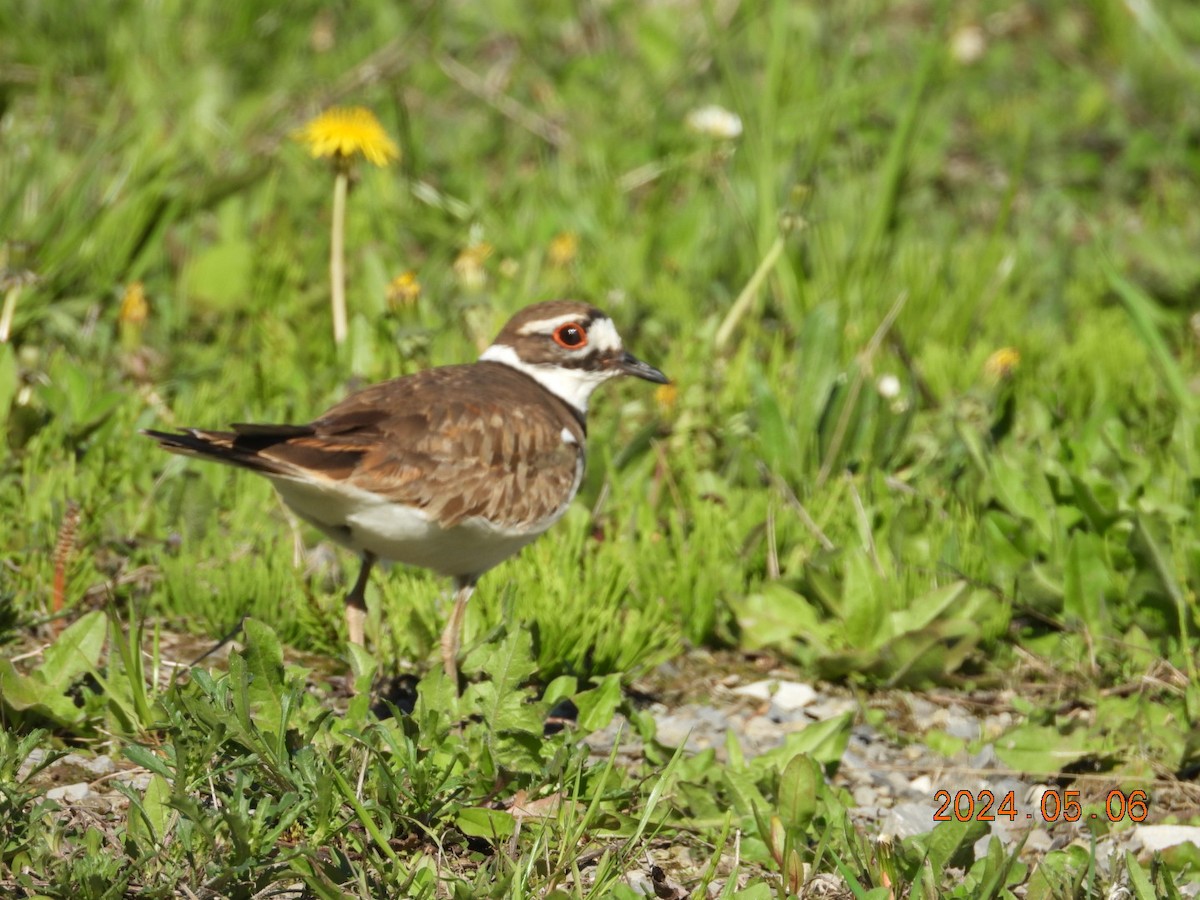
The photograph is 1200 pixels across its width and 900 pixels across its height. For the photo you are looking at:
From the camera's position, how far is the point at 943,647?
455 centimetres

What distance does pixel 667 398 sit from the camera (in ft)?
18.9

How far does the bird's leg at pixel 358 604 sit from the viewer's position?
422 cm

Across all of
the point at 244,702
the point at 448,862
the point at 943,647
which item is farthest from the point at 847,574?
the point at 244,702

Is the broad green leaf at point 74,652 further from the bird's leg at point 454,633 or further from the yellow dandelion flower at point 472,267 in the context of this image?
the yellow dandelion flower at point 472,267

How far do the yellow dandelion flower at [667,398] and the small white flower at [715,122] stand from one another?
236 centimetres

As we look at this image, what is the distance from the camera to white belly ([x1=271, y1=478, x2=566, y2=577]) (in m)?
4.01

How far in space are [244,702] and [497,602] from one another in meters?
1.46

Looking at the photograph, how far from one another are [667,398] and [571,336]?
2.67 feet

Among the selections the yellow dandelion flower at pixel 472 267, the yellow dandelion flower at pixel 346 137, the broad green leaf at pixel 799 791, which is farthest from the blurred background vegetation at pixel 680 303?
the broad green leaf at pixel 799 791

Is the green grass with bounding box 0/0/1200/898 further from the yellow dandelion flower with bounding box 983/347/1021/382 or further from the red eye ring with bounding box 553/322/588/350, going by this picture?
the red eye ring with bounding box 553/322/588/350

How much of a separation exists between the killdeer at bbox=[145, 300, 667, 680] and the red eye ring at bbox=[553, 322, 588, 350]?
32 cm

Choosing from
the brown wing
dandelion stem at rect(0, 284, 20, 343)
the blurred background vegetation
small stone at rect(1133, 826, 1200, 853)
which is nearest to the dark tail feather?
the brown wing

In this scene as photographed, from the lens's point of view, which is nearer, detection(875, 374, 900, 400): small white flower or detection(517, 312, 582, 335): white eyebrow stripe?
detection(517, 312, 582, 335): white eyebrow stripe

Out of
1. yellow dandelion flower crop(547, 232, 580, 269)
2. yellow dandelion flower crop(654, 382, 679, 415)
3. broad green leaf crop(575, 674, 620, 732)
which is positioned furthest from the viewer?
yellow dandelion flower crop(547, 232, 580, 269)
